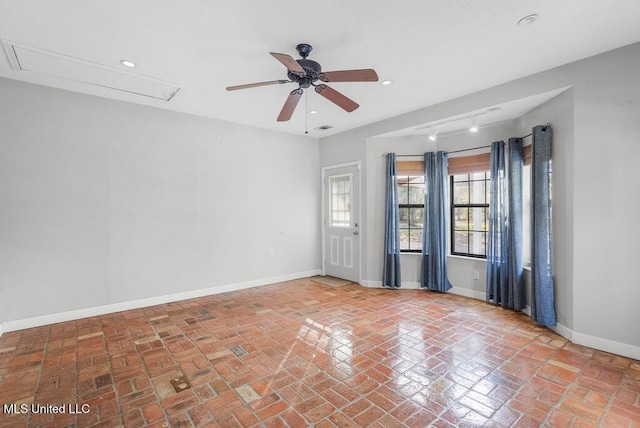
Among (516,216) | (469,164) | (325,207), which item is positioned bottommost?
(516,216)

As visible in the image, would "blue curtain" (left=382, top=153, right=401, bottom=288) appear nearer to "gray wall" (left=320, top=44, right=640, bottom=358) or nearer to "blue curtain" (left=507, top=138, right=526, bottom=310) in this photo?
"blue curtain" (left=507, top=138, right=526, bottom=310)

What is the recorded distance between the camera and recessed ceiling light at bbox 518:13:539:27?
90.5 inches

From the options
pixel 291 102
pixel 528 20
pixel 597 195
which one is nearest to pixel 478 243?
pixel 597 195

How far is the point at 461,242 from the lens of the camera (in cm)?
488

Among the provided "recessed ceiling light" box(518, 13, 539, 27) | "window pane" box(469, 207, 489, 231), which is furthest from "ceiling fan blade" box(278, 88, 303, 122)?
"window pane" box(469, 207, 489, 231)

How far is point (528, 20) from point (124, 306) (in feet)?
17.9

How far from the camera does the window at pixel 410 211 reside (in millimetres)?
5172

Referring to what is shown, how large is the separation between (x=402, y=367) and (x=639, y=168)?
9.15 ft

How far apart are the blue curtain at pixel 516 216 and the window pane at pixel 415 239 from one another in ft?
4.84

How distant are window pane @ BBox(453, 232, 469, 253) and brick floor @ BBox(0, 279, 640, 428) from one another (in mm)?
1173

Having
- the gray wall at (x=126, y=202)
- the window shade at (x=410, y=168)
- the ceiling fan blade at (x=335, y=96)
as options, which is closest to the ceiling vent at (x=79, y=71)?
the gray wall at (x=126, y=202)

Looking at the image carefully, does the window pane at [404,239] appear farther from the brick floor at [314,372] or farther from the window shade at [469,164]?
the brick floor at [314,372]

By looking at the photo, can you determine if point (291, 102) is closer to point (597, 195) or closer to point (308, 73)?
point (308, 73)

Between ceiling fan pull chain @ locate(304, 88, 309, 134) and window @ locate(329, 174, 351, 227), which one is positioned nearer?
ceiling fan pull chain @ locate(304, 88, 309, 134)
